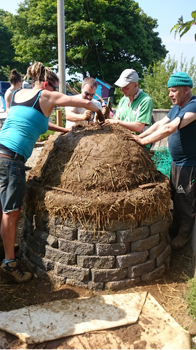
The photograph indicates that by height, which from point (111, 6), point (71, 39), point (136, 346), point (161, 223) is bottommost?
point (136, 346)

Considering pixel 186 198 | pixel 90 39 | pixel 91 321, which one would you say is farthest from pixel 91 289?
pixel 90 39

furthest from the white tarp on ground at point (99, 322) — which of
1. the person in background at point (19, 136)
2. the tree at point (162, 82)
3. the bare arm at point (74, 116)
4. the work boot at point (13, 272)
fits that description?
the tree at point (162, 82)

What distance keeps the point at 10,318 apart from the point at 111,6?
81.0 ft

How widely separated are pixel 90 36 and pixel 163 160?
707 inches

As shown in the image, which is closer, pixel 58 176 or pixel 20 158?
pixel 20 158

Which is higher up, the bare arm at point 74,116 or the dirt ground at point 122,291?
the bare arm at point 74,116

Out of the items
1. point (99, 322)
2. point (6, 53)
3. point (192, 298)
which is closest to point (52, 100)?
point (99, 322)

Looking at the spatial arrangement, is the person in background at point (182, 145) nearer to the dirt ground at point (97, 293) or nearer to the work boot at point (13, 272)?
the dirt ground at point (97, 293)

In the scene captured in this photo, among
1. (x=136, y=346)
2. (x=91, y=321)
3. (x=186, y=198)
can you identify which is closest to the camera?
(x=136, y=346)

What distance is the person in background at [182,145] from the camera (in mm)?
3338

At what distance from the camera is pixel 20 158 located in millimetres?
3094

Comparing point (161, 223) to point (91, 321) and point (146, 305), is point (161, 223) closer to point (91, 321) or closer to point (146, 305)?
point (146, 305)

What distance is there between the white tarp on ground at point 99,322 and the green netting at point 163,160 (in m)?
4.12

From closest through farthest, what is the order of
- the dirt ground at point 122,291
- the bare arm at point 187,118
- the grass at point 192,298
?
the dirt ground at point 122,291 → the grass at point 192,298 → the bare arm at point 187,118
